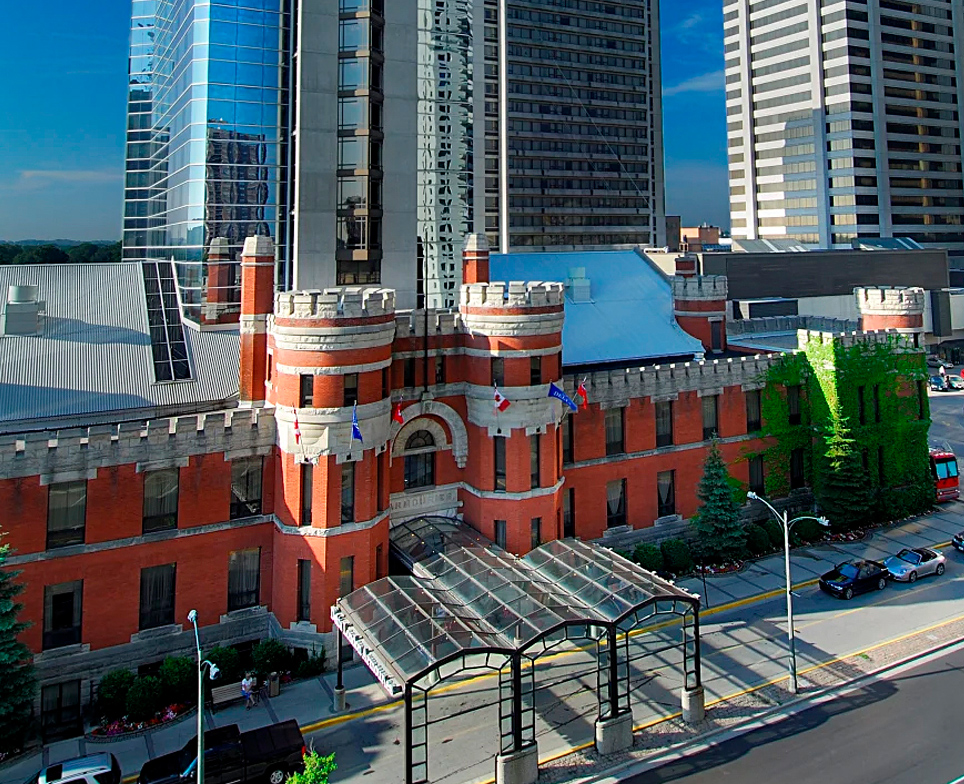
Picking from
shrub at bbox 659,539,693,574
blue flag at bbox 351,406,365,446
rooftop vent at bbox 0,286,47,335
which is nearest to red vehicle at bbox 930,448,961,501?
shrub at bbox 659,539,693,574

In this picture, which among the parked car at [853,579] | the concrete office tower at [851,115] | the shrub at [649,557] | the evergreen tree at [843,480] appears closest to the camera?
the parked car at [853,579]

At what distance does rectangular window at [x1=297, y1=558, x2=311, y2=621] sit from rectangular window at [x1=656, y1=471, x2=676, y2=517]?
62.9 ft

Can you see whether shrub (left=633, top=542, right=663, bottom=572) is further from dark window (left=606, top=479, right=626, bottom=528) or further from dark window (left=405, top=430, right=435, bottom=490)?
dark window (left=405, top=430, right=435, bottom=490)

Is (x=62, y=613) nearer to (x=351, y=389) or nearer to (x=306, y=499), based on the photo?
(x=306, y=499)

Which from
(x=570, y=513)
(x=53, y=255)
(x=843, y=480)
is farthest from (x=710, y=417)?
(x=53, y=255)

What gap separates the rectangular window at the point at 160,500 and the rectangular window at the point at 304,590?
199 inches

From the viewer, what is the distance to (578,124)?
367 feet

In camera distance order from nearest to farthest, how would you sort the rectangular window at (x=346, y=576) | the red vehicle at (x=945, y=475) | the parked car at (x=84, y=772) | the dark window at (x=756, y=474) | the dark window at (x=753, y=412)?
1. the parked car at (x=84, y=772)
2. the rectangular window at (x=346, y=576)
3. the dark window at (x=753, y=412)
4. the dark window at (x=756, y=474)
5. the red vehicle at (x=945, y=475)

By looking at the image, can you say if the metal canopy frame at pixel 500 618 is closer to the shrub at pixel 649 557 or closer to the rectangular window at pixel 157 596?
the rectangular window at pixel 157 596

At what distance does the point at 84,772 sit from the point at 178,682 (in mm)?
5101

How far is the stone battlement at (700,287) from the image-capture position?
4719cm

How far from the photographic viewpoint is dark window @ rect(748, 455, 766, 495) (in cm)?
4103

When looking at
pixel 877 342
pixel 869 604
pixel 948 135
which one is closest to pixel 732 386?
pixel 877 342

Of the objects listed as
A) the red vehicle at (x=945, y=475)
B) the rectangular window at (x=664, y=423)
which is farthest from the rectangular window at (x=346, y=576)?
the red vehicle at (x=945, y=475)
